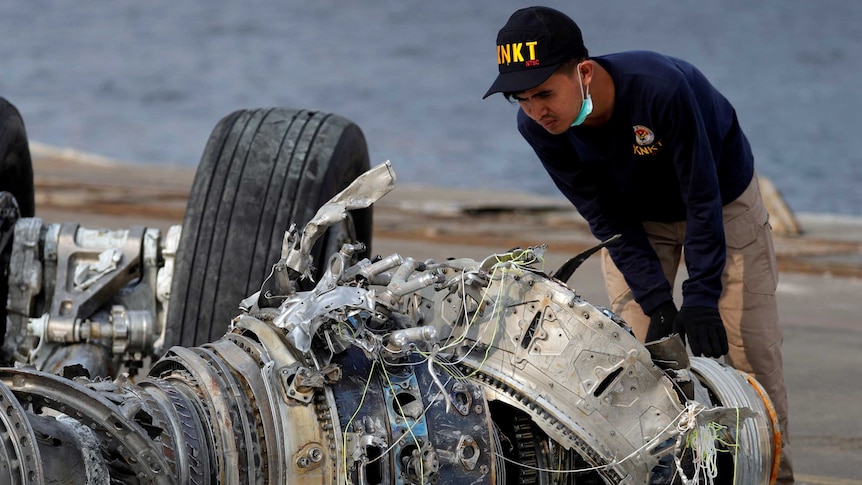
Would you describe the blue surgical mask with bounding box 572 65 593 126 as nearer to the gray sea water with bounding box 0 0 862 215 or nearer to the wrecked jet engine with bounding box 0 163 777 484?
the wrecked jet engine with bounding box 0 163 777 484

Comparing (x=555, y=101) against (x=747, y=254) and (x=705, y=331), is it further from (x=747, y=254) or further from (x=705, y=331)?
(x=747, y=254)

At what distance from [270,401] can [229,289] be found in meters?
2.02

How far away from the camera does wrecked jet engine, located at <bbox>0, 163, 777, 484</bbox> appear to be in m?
3.21

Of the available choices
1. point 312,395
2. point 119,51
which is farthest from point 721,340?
point 119,51

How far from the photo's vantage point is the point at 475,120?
2695 centimetres

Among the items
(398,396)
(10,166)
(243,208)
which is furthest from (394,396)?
(10,166)

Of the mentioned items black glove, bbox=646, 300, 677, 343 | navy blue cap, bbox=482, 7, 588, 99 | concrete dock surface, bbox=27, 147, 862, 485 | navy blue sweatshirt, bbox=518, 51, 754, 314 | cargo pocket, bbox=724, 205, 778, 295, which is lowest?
concrete dock surface, bbox=27, 147, 862, 485

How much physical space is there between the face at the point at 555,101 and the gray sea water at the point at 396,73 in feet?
46.3

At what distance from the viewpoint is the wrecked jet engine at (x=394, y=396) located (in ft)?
10.5

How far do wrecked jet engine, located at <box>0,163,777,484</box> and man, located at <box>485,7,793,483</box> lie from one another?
57 centimetres

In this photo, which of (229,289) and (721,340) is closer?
(721,340)

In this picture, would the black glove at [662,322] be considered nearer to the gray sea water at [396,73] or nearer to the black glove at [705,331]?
the black glove at [705,331]

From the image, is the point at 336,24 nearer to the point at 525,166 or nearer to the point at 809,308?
the point at 525,166

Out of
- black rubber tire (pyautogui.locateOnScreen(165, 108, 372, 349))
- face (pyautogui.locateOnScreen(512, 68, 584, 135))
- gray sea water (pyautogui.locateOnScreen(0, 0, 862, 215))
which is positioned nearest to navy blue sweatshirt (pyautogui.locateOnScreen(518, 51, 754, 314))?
face (pyautogui.locateOnScreen(512, 68, 584, 135))
